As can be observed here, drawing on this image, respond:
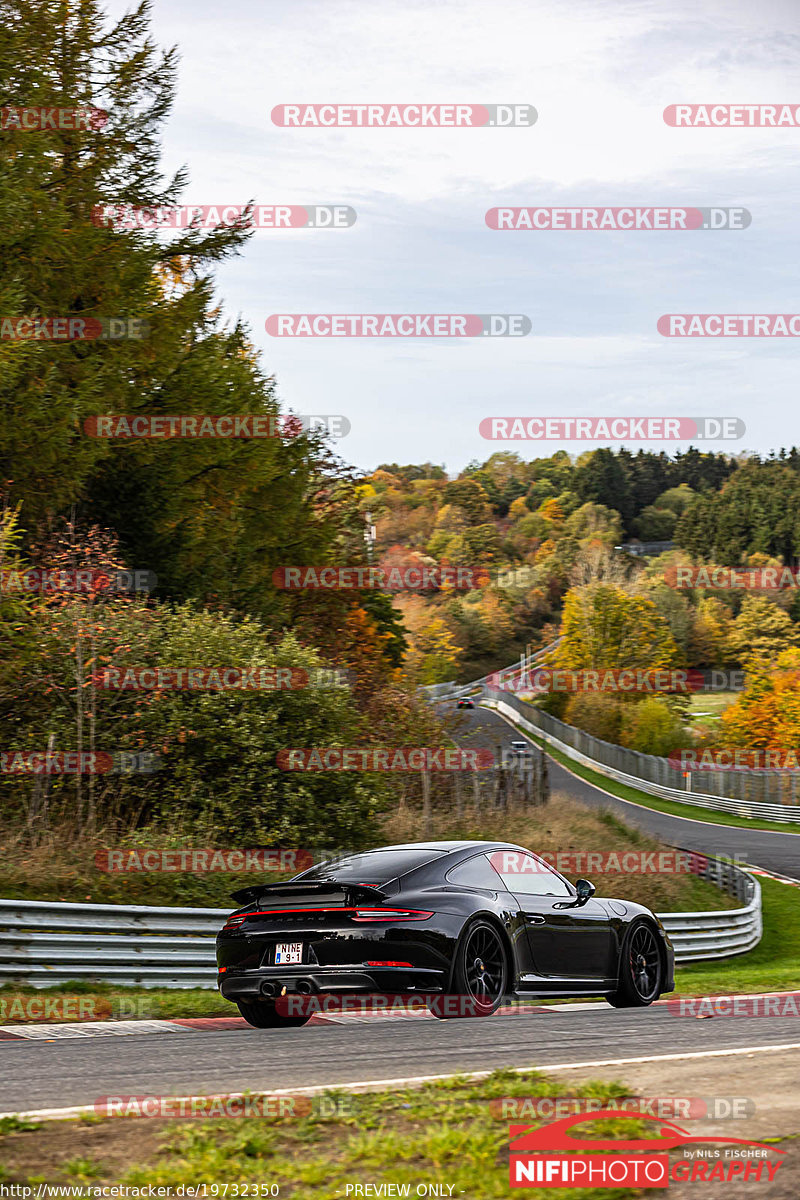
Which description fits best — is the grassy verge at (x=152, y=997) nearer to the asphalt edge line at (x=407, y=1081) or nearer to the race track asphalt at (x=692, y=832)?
the asphalt edge line at (x=407, y=1081)

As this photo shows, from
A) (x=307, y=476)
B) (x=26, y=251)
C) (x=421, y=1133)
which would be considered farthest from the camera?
(x=307, y=476)

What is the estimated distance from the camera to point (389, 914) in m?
8.44

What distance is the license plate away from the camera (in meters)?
8.48

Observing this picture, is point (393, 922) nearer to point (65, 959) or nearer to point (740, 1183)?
point (65, 959)

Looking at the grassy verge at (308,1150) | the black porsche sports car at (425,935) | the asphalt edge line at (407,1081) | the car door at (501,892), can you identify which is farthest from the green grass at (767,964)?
the grassy verge at (308,1150)

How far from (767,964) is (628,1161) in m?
18.3

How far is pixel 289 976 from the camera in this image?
27.8ft

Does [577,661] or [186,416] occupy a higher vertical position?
[186,416]

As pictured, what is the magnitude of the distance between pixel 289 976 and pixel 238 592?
63.6ft

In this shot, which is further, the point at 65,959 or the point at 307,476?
the point at 307,476

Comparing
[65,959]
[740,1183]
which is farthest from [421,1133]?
[65,959]

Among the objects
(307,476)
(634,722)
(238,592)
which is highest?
(307,476)

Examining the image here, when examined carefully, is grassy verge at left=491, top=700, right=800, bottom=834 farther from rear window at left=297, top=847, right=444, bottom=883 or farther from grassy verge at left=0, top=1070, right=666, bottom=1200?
grassy verge at left=0, top=1070, right=666, bottom=1200

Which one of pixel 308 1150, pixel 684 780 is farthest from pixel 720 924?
pixel 684 780
